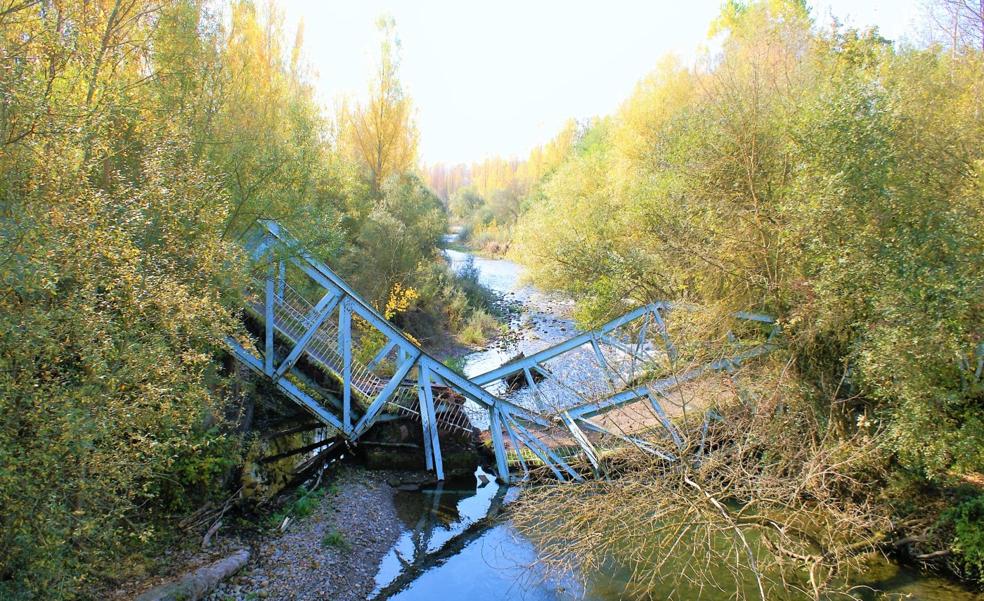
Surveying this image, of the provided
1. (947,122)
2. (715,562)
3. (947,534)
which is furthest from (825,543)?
(947,122)

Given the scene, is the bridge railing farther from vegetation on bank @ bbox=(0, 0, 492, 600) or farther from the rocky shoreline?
the rocky shoreline

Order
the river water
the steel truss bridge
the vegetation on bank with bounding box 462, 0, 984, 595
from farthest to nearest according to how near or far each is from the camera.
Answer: the steel truss bridge → the river water → the vegetation on bank with bounding box 462, 0, 984, 595

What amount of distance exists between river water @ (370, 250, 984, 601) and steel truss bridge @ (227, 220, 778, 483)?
89 centimetres

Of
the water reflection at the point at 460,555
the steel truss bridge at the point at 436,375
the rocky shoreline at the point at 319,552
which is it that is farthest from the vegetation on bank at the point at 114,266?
the water reflection at the point at 460,555

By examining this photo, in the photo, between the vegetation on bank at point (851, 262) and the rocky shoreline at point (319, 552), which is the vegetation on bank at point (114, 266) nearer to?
the rocky shoreline at point (319, 552)

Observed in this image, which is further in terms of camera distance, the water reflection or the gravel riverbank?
the water reflection

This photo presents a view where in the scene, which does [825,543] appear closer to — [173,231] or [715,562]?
[715,562]

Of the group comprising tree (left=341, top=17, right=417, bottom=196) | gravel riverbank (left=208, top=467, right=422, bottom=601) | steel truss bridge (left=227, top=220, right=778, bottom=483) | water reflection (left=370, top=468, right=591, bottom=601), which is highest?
tree (left=341, top=17, right=417, bottom=196)

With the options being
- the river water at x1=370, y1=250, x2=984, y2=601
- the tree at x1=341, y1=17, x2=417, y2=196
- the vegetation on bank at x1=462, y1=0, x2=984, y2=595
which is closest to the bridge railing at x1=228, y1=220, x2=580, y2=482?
the river water at x1=370, y1=250, x2=984, y2=601

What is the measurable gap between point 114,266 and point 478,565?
8.04m

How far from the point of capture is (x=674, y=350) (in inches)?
541

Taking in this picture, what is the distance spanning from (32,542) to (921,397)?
12764mm

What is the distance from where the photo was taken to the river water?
10.3 m

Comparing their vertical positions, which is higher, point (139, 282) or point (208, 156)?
point (208, 156)
